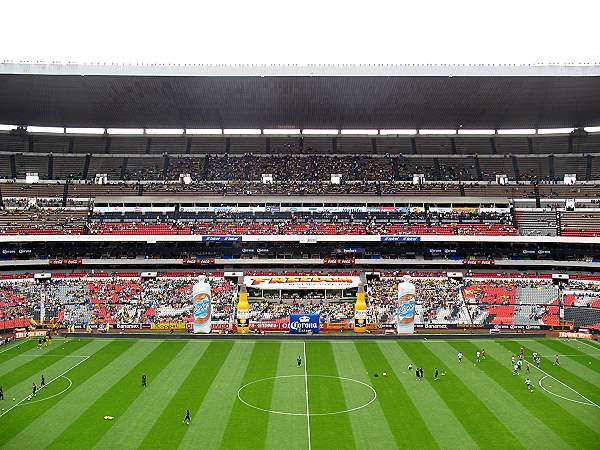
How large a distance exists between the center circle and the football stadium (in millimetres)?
199

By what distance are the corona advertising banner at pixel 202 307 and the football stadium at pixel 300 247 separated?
7.9 inches

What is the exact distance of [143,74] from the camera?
5378 cm

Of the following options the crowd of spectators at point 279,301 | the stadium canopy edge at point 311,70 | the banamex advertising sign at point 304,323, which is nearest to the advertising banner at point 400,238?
the crowd of spectators at point 279,301

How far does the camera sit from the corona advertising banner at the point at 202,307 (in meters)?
49.6

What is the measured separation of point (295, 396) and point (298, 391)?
95 cm

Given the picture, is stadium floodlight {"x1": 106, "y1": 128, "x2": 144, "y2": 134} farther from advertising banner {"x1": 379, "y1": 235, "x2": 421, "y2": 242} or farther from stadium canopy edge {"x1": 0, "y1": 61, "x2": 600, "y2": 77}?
advertising banner {"x1": 379, "y1": 235, "x2": 421, "y2": 242}

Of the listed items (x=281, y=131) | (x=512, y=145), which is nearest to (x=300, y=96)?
(x=281, y=131)

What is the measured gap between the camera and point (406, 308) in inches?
1981

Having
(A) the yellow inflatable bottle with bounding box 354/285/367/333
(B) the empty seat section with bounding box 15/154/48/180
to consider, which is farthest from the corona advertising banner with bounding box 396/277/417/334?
(B) the empty seat section with bounding box 15/154/48/180

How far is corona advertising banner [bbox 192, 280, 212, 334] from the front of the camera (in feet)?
163

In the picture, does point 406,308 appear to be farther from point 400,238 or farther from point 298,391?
point 298,391

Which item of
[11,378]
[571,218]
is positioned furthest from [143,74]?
[571,218]

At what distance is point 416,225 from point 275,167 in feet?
59.9

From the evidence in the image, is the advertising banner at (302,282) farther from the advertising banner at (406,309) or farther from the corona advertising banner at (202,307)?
the advertising banner at (406,309)
